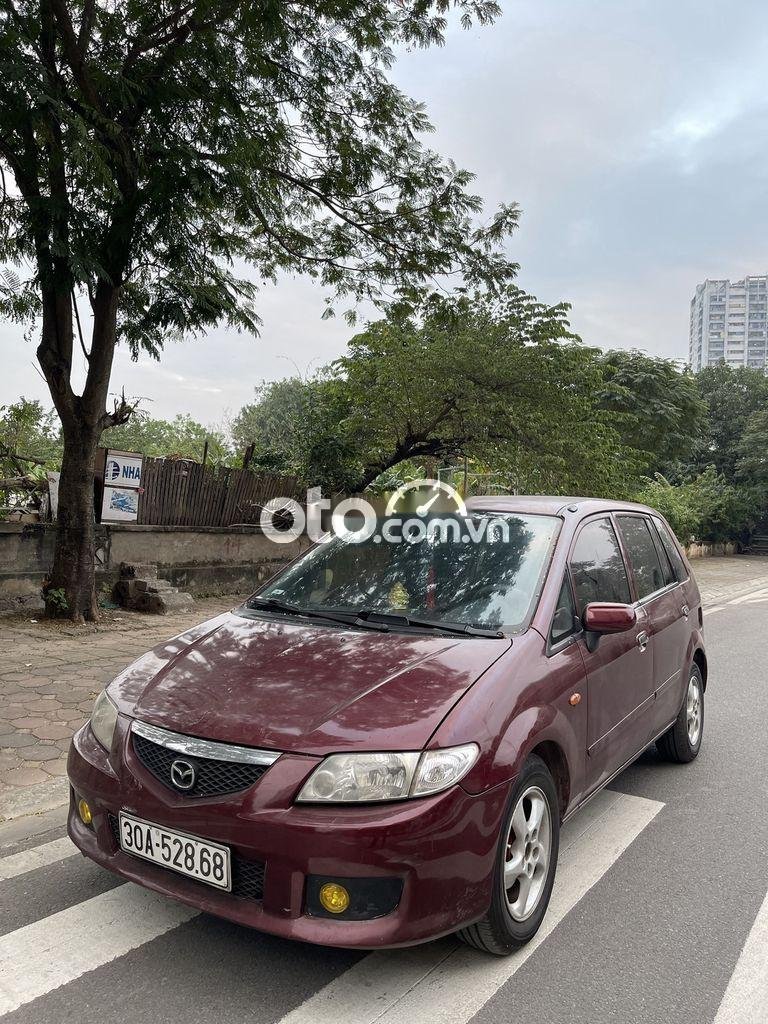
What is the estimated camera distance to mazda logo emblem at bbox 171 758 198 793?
2.43 metres

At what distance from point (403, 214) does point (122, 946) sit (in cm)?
949

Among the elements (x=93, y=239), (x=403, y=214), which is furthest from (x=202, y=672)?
(x=403, y=214)

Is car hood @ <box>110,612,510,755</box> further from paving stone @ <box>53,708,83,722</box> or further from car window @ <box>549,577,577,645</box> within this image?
paving stone @ <box>53,708,83,722</box>

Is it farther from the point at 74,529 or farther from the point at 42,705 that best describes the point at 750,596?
the point at 42,705

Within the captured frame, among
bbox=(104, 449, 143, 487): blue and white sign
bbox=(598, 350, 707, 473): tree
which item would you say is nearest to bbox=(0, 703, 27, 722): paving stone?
bbox=(104, 449, 143, 487): blue and white sign

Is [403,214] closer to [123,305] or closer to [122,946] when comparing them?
[123,305]

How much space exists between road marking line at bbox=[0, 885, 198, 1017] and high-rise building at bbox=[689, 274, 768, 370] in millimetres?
133989

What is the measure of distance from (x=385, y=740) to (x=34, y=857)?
1983 mm

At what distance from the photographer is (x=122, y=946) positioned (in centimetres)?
262

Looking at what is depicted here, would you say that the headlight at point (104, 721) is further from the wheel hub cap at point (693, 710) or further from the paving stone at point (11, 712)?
the wheel hub cap at point (693, 710)

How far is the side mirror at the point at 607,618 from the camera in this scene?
318 centimetres

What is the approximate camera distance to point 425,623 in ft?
10.5

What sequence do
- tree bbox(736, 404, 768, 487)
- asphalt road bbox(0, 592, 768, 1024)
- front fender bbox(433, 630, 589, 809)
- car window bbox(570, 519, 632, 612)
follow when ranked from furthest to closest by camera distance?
tree bbox(736, 404, 768, 487) < car window bbox(570, 519, 632, 612) < front fender bbox(433, 630, 589, 809) < asphalt road bbox(0, 592, 768, 1024)

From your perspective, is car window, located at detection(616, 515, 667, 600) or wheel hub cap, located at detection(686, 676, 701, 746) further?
wheel hub cap, located at detection(686, 676, 701, 746)
